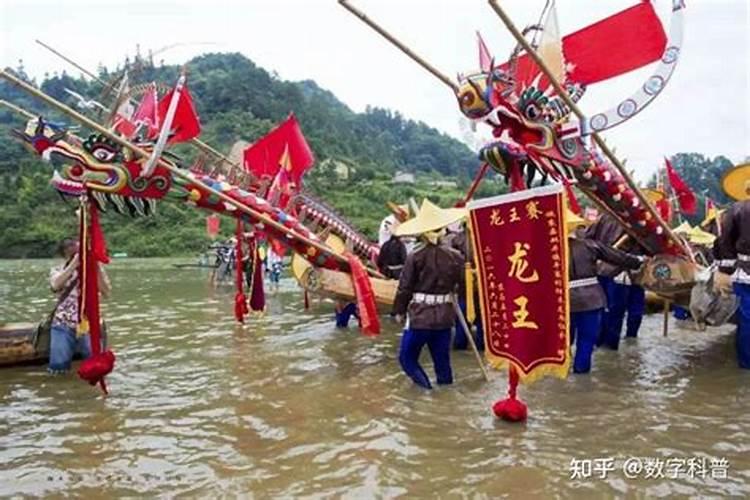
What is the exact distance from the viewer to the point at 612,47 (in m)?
5.34

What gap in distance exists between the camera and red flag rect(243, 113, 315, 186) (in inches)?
393

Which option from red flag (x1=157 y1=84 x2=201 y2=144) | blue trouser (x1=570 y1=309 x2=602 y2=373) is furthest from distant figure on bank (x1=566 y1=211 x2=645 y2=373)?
red flag (x1=157 y1=84 x2=201 y2=144)

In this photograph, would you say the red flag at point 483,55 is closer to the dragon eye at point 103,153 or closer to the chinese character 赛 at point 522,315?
the chinese character 赛 at point 522,315

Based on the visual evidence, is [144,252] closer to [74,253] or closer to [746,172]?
[74,253]

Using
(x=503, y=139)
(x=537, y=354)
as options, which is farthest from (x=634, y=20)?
(x=537, y=354)

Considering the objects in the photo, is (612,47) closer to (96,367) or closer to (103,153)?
(103,153)

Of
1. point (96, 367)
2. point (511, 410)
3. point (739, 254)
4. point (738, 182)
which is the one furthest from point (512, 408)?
point (96, 367)

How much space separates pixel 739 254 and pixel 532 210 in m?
2.57

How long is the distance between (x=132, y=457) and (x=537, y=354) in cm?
275

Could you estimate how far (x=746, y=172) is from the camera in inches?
242

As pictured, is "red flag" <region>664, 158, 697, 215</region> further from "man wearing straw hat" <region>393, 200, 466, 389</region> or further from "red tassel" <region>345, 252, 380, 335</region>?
"man wearing straw hat" <region>393, 200, 466, 389</region>

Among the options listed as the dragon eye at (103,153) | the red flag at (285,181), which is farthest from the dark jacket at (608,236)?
the dragon eye at (103,153)

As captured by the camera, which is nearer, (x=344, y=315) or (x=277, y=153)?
(x=344, y=315)

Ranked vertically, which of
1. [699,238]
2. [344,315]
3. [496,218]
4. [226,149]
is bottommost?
[344,315]
